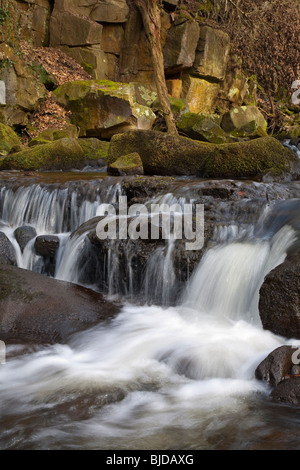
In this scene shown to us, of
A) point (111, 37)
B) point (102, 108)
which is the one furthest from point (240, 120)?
point (111, 37)

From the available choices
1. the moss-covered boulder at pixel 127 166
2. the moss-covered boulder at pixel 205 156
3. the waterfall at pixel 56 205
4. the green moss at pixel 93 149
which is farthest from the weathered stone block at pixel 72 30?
the waterfall at pixel 56 205

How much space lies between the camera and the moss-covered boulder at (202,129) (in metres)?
13.8

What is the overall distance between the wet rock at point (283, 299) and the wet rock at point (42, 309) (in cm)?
169

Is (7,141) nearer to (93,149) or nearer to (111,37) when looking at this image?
(93,149)

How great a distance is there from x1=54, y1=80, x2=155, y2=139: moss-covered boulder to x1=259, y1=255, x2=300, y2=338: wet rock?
11.2m

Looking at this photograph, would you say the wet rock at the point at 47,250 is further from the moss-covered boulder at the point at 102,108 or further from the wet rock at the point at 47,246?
the moss-covered boulder at the point at 102,108

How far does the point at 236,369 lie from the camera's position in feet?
12.4

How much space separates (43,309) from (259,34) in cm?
1822

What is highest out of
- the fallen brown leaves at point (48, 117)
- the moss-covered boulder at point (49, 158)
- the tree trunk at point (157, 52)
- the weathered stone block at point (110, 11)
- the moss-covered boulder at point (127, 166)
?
the weathered stone block at point (110, 11)

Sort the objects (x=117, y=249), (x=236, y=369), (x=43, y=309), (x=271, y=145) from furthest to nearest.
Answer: (x=271, y=145)
(x=117, y=249)
(x=43, y=309)
(x=236, y=369)

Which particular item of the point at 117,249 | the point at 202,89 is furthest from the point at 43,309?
the point at 202,89

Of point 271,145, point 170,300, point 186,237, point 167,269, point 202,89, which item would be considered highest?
point 202,89

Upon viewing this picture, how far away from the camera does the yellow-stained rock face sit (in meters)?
18.8
